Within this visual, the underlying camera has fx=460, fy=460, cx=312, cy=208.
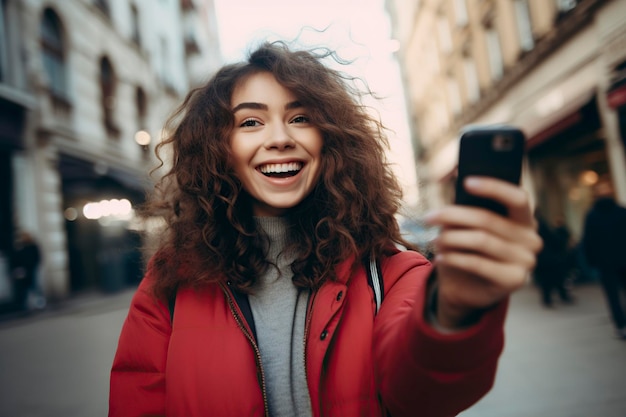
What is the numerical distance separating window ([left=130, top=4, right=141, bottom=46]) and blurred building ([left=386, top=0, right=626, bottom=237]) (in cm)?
1224

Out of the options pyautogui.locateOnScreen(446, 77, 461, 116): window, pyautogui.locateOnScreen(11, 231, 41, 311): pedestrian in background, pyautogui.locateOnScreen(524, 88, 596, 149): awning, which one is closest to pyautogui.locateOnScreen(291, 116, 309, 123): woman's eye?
pyautogui.locateOnScreen(524, 88, 596, 149): awning

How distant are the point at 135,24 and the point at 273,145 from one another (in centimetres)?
1911

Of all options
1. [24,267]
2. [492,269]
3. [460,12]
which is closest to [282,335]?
[492,269]

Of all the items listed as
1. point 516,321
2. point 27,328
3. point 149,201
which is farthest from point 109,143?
point 149,201

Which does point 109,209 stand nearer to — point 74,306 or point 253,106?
point 74,306

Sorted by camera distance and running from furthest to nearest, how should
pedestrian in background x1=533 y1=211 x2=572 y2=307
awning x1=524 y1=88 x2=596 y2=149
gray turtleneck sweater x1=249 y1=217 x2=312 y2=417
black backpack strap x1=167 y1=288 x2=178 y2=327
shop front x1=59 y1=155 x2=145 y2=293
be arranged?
1. shop front x1=59 y1=155 x2=145 y2=293
2. awning x1=524 y1=88 x2=596 y2=149
3. pedestrian in background x1=533 y1=211 x2=572 y2=307
4. black backpack strap x1=167 y1=288 x2=178 y2=327
5. gray turtleneck sweater x1=249 y1=217 x2=312 y2=417

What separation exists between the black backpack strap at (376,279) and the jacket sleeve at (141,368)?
0.71m

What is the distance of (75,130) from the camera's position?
12852mm

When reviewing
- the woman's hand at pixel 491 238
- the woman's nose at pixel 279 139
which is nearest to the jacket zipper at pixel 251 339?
the woman's nose at pixel 279 139

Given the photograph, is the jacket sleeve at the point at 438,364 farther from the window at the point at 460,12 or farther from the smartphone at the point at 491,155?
the window at the point at 460,12

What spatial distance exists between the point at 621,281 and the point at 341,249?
17.4 feet

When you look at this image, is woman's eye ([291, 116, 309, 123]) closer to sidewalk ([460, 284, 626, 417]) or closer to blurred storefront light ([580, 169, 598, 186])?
sidewalk ([460, 284, 626, 417])

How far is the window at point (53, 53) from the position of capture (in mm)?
12180

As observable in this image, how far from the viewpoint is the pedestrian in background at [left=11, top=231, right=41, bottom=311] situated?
984 cm
